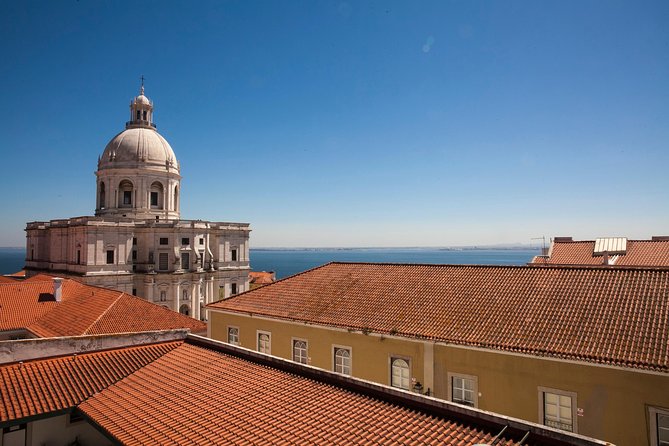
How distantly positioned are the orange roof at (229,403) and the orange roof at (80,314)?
10124mm

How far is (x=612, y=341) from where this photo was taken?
503 inches

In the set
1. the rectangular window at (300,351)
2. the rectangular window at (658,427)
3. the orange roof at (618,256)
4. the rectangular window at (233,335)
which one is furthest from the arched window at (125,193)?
the rectangular window at (658,427)

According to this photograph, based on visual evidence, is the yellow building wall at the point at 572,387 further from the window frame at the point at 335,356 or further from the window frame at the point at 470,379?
the window frame at the point at 335,356

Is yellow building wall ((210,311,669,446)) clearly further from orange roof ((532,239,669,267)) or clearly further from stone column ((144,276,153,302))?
stone column ((144,276,153,302))

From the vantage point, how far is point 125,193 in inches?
2078

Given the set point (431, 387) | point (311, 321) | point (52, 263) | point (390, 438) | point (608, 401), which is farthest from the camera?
point (52, 263)

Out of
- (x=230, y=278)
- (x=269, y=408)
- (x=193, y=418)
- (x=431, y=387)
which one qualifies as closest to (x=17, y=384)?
(x=193, y=418)

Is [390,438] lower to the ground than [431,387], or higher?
higher

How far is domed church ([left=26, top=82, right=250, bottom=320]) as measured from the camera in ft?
148

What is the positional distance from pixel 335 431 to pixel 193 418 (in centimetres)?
331

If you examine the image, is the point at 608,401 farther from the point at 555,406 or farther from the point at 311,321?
the point at 311,321

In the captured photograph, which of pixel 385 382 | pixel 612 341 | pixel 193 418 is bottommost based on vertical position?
pixel 385 382

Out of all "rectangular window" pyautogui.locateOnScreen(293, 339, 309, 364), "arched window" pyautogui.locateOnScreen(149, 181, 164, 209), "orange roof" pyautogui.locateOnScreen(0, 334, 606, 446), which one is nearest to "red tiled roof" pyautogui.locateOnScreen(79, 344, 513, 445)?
"orange roof" pyautogui.locateOnScreen(0, 334, 606, 446)

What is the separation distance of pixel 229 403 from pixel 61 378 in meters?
5.88
